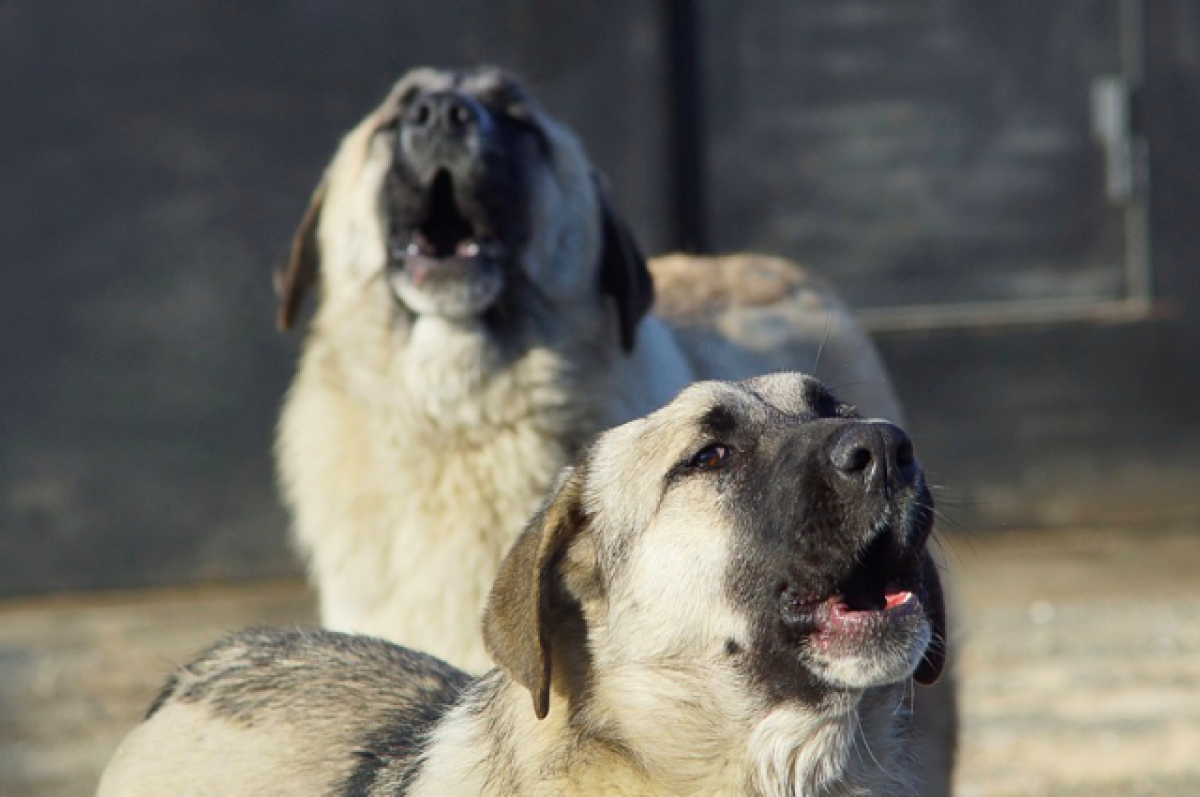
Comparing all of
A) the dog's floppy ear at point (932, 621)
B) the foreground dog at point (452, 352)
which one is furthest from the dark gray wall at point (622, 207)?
the dog's floppy ear at point (932, 621)

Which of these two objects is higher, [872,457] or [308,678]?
[872,457]

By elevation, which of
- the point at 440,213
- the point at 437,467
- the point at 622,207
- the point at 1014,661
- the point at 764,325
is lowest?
the point at 1014,661

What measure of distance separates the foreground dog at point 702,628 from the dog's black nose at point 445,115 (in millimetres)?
1774

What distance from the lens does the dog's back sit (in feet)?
12.7

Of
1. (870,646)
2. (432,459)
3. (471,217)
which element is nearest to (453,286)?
(471,217)

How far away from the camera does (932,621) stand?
11.4ft

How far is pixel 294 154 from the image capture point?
9.69m

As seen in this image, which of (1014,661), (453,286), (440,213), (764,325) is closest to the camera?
(453,286)

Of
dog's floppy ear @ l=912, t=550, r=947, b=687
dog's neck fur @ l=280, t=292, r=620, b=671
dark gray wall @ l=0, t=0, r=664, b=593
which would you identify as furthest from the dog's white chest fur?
dark gray wall @ l=0, t=0, r=664, b=593

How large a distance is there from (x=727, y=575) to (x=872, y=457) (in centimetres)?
37

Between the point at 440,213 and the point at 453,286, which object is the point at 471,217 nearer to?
the point at 440,213

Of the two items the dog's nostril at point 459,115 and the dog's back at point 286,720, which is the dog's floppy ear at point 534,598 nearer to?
the dog's back at point 286,720

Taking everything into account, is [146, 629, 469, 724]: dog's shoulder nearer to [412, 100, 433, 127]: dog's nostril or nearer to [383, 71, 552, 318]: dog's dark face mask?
[383, 71, 552, 318]: dog's dark face mask

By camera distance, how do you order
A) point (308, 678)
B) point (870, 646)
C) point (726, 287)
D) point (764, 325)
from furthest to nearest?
1. point (726, 287)
2. point (764, 325)
3. point (308, 678)
4. point (870, 646)
